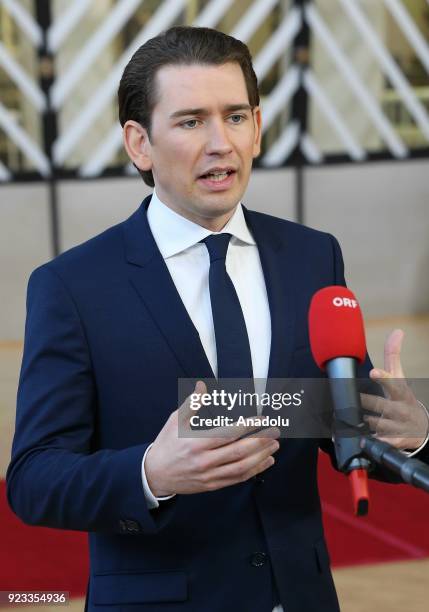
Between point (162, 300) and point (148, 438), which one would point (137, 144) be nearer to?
point (162, 300)

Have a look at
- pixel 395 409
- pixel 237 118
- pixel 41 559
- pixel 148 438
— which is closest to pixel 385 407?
pixel 395 409

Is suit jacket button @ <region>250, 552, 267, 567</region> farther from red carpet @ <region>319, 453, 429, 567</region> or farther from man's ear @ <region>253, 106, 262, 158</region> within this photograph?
red carpet @ <region>319, 453, 429, 567</region>

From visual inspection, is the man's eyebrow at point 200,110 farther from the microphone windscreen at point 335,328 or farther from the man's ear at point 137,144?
the microphone windscreen at point 335,328

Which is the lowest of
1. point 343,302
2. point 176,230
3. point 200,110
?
point 343,302

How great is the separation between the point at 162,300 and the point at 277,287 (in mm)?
157

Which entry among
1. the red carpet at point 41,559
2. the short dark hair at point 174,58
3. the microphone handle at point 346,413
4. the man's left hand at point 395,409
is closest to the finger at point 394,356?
the man's left hand at point 395,409

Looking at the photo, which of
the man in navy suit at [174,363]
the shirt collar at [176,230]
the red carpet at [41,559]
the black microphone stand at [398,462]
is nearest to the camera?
the black microphone stand at [398,462]

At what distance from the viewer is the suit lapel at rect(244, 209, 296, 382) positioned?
4.17 ft

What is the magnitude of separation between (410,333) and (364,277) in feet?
1.81

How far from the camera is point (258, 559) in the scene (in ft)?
4.16

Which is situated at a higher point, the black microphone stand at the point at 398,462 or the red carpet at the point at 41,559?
the red carpet at the point at 41,559

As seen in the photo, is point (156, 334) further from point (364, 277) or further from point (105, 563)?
point (364, 277)

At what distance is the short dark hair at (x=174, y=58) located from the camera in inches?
51.5

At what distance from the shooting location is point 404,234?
6.10 m
